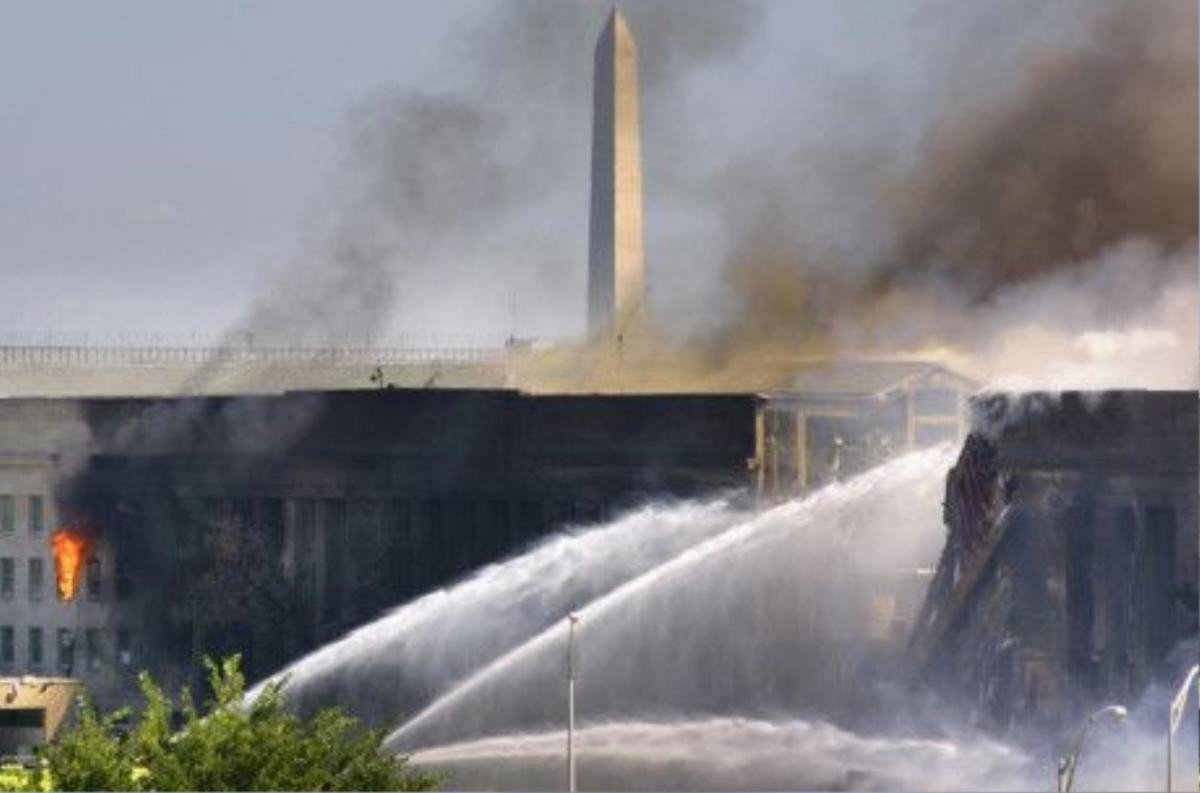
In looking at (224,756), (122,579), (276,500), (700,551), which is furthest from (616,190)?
(224,756)

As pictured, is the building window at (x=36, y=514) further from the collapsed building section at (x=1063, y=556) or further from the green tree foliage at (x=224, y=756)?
the green tree foliage at (x=224, y=756)

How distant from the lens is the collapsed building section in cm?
10400

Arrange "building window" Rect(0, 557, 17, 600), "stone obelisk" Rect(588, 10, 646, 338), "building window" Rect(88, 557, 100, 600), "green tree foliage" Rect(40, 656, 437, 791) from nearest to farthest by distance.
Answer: "green tree foliage" Rect(40, 656, 437, 791) < "building window" Rect(88, 557, 100, 600) < "building window" Rect(0, 557, 17, 600) < "stone obelisk" Rect(588, 10, 646, 338)

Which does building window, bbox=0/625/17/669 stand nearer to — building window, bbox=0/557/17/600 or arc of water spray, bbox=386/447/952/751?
building window, bbox=0/557/17/600

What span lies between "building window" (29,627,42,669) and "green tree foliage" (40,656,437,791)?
3060 inches

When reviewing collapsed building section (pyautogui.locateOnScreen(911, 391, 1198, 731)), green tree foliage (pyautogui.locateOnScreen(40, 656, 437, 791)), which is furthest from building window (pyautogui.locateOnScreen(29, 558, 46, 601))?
green tree foliage (pyautogui.locateOnScreen(40, 656, 437, 791))

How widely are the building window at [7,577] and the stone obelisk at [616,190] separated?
2212cm

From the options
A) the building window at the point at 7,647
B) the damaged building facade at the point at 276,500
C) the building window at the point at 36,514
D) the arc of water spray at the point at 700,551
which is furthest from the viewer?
the building window at the point at 36,514

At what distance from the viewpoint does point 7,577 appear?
6043 inches

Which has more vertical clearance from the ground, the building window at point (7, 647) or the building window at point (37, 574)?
the building window at point (37, 574)

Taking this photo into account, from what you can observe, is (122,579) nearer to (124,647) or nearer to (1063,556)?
(124,647)

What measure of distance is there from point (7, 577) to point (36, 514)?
2.18 metres

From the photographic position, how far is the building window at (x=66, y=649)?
487ft

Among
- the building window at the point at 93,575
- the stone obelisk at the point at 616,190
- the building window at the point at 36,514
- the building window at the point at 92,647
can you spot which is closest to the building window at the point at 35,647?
the building window at the point at 92,647
